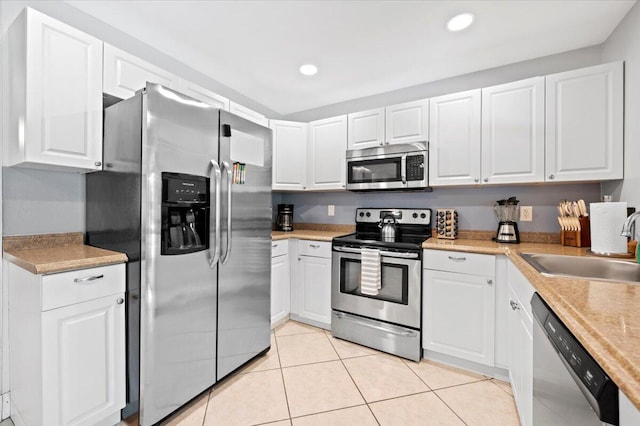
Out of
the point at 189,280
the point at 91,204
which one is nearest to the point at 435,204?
the point at 189,280

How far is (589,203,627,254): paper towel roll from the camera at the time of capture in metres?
1.67

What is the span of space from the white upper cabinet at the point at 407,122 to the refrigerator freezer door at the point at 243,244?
119 cm

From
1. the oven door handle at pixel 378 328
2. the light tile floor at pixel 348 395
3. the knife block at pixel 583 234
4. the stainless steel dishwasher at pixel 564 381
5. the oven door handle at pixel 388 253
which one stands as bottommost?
the light tile floor at pixel 348 395

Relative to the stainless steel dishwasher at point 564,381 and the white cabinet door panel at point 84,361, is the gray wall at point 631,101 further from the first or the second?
the white cabinet door panel at point 84,361

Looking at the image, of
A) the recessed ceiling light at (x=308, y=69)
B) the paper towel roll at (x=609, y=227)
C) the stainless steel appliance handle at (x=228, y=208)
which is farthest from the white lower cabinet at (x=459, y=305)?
the recessed ceiling light at (x=308, y=69)

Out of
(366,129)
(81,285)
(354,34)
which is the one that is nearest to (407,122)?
(366,129)

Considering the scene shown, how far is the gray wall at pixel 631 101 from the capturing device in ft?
5.60

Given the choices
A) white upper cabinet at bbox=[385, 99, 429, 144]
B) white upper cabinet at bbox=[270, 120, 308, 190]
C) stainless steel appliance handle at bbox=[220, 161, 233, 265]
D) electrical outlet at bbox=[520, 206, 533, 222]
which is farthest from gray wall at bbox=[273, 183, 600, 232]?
stainless steel appliance handle at bbox=[220, 161, 233, 265]

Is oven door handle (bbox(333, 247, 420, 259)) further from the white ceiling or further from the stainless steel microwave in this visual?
the white ceiling

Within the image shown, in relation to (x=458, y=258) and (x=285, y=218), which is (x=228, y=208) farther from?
(x=458, y=258)

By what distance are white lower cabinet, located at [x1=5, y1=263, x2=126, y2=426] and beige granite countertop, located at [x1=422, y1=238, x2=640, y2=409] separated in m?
1.89

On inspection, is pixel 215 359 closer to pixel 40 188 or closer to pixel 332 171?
pixel 40 188

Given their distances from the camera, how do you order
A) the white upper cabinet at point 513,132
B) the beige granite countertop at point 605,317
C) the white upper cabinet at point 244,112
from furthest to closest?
the white upper cabinet at point 244,112
the white upper cabinet at point 513,132
the beige granite countertop at point 605,317

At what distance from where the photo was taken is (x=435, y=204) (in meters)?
2.79
